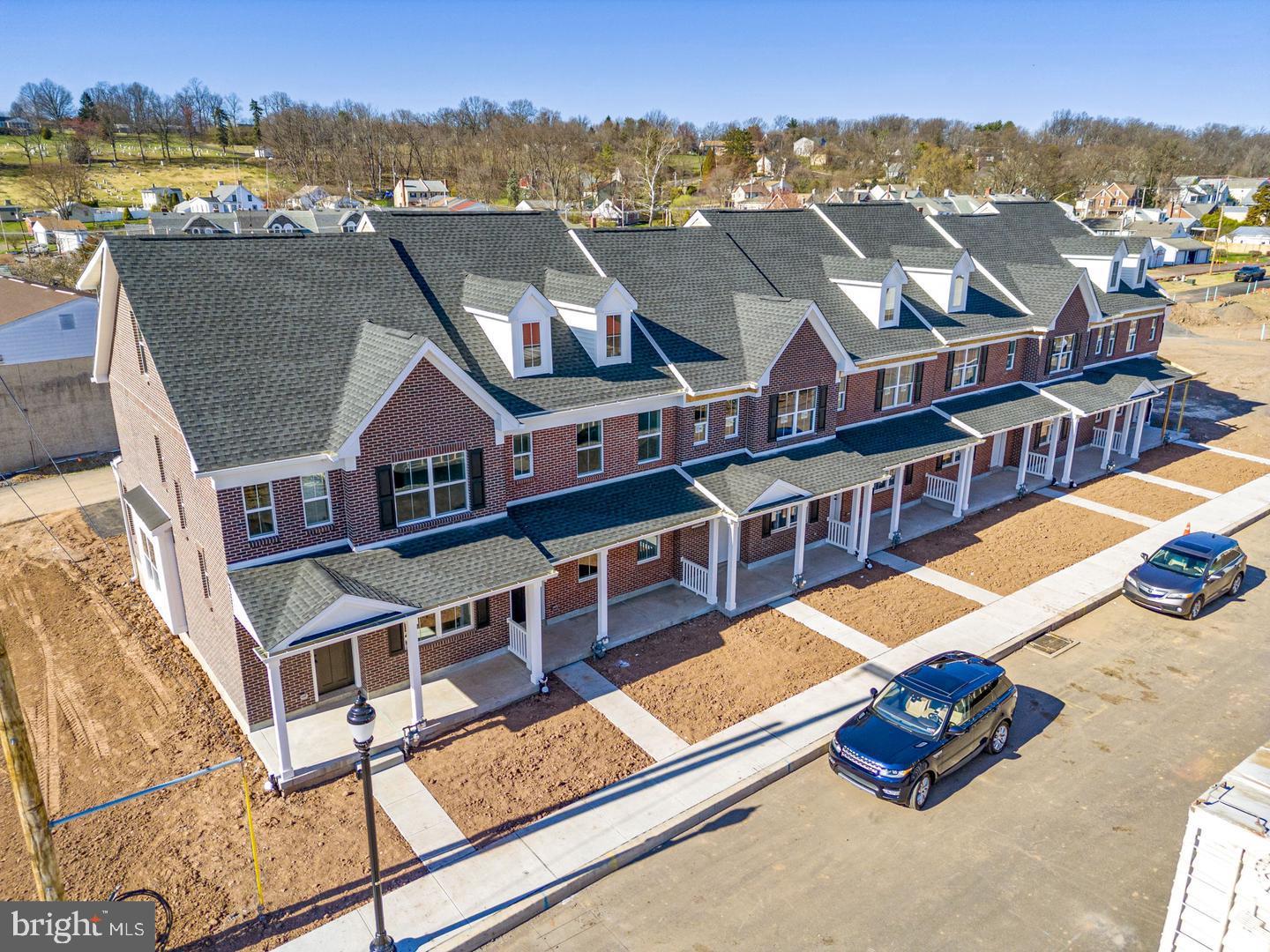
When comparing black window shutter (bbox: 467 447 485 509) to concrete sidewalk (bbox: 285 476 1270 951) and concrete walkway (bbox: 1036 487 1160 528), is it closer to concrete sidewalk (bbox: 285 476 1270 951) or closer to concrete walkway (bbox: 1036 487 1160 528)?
concrete sidewalk (bbox: 285 476 1270 951)

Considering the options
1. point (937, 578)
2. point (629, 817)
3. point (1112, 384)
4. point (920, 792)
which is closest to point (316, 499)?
point (629, 817)

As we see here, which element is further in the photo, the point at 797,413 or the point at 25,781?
the point at 797,413

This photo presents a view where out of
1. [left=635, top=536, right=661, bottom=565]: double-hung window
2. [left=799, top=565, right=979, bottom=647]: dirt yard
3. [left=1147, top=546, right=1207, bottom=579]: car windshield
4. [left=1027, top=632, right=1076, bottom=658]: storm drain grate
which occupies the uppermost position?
[left=635, top=536, right=661, bottom=565]: double-hung window

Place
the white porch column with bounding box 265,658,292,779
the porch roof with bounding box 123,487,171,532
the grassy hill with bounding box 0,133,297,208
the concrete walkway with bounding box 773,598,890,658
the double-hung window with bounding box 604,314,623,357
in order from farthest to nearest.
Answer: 1. the grassy hill with bounding box 0,133,297,208
2. the double-hung window with bounding box 604,314,623,357
3. the concrete walkway with bounding box 773,598,890,658
4. the porch roof with bounding box 123,487,171,532
5. the white porch column with bounding box 265,658,292,779

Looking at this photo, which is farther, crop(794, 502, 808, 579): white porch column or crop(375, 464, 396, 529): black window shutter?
crop(794, 502, 808, 579): white porch column

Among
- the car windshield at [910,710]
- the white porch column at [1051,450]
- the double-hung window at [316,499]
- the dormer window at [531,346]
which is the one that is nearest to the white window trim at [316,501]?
the double-hung window at [316,499]

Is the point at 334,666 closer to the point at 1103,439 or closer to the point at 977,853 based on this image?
the point at 977,853

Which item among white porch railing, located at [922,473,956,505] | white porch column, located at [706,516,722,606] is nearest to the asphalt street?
white porch column, located at [706,516,722,606]
